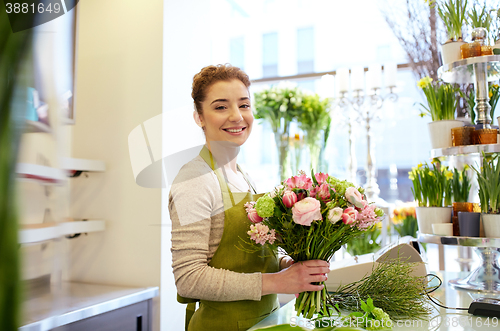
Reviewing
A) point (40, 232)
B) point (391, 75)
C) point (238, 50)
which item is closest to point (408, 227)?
point (391, 75)

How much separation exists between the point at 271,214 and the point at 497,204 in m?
1.00

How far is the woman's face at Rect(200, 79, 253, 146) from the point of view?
1198mm

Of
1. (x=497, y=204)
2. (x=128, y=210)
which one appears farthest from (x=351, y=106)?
(x=128, y=210)

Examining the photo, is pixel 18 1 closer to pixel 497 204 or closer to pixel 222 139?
pixel 222 139

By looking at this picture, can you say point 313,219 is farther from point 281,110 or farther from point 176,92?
point 281,110

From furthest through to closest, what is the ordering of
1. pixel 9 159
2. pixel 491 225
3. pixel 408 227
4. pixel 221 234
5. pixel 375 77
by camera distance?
pixel 375 77, pixel 408 227, pixel 491 225, pixel 221 234, pixel 9 159

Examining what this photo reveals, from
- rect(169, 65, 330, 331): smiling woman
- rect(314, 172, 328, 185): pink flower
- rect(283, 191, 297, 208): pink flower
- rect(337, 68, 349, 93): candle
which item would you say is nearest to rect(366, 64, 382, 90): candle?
rect(337, 68, 349, 93): candle

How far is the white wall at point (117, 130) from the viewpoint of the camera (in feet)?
6.26

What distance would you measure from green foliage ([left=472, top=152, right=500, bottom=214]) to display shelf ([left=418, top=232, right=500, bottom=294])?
0.43ft

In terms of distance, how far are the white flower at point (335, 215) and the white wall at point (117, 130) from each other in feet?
3.88

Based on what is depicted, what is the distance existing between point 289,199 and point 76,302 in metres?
1.13

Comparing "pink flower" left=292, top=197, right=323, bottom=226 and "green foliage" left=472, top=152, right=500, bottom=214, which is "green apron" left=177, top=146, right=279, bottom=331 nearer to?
"pink flower" left=292, top=197, right=323, bottom=226

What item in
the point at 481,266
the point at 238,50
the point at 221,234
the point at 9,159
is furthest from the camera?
the point at 238,50

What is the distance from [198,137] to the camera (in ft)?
6.44
